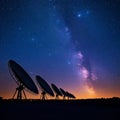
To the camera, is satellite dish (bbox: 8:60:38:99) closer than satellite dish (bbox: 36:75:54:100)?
Yes

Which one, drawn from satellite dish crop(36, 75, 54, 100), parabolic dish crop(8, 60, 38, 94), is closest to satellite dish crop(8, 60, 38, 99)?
parabolic dish crop(8, 60, 38, 94)

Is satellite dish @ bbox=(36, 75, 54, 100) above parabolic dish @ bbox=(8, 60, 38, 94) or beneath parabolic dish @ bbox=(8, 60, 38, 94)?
above
